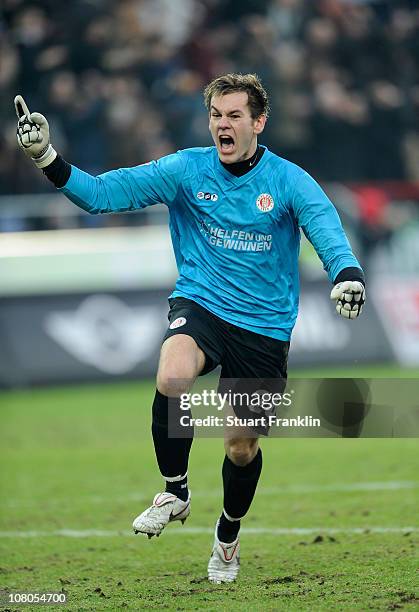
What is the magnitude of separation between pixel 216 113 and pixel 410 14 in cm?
1146

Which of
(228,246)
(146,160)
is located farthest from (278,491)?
(146,160)

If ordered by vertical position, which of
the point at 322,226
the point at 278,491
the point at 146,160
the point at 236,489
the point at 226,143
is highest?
the point at 226,143

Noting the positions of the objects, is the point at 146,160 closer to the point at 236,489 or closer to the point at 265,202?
the point at 265,202

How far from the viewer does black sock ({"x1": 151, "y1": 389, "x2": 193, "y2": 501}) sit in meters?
5.57

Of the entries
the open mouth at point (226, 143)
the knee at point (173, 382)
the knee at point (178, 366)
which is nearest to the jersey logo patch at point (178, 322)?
the knee at point (178, 366)

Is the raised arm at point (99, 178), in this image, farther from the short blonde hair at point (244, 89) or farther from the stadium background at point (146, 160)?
the stadium background at point (146, 160)

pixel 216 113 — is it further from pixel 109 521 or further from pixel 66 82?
pixel 66 82

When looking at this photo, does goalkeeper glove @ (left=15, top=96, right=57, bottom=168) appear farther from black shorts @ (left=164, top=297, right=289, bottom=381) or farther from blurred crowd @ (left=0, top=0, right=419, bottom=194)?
blurred crowd @ (left=0, top=0, right=419, bottom=194)

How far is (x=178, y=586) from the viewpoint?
560 cm

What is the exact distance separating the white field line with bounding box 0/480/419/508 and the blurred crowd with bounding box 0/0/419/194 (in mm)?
7262

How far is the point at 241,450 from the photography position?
227 inches

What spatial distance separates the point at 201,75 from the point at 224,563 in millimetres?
10505

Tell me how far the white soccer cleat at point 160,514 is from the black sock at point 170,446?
0.06m

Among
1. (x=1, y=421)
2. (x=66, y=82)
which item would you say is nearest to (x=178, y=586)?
(x=1, y=421)
